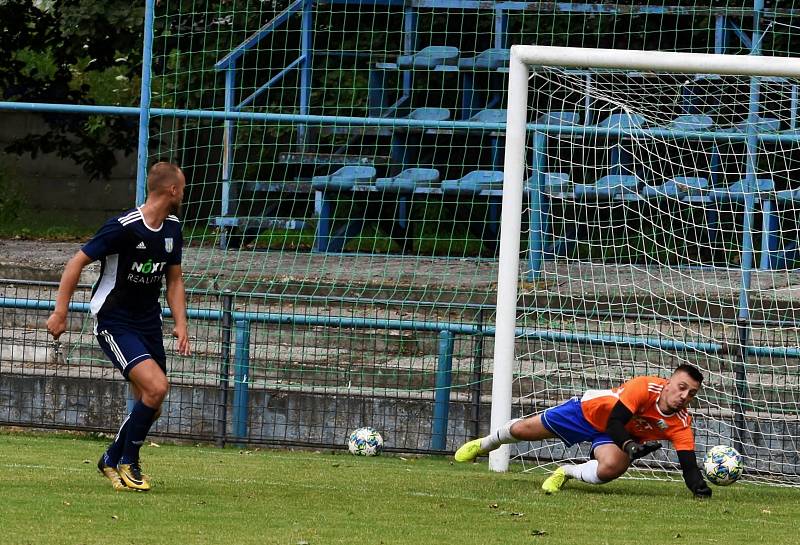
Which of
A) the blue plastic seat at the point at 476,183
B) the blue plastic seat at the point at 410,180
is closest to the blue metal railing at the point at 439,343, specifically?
the blue plastic seat at the point at 476,183

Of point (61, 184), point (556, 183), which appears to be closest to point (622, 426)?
point (556, 183)

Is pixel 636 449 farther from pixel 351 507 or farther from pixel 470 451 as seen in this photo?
pixel 351 507

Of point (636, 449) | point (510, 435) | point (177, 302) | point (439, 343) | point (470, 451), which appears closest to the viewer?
point (177, 302)

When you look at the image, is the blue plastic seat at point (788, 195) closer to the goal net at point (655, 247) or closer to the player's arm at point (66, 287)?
the goal net at point (655, 247)

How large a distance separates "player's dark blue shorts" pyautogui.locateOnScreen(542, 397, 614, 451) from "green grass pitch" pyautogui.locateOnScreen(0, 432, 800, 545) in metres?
0.31

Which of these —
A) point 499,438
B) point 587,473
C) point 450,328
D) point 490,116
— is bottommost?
point 587,473

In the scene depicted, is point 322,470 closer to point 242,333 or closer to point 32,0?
point 242,333

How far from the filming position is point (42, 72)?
18.0 meters

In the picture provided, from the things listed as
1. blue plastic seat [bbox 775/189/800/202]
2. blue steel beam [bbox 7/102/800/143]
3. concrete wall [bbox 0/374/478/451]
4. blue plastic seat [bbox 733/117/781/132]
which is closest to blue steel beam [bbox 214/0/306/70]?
blue steel beam [bbox 7/102/800/143]

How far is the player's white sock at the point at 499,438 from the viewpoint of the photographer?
7.90 meters

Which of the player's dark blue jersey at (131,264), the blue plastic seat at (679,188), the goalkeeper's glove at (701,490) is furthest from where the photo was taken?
the blue plastic seat at (679,188)

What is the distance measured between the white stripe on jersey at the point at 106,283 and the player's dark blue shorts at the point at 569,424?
2.56m

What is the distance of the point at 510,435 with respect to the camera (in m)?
7.88

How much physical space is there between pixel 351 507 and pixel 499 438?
1.50 meters
